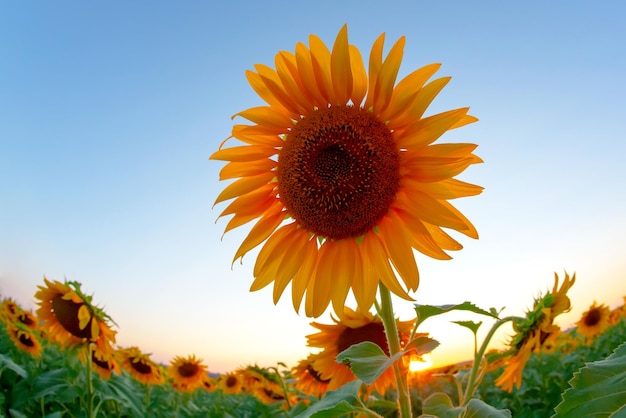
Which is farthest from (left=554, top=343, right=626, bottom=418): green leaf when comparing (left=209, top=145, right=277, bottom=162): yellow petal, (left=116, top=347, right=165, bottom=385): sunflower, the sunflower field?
(left=116, top=347, right=165, bottom=385): sunflower

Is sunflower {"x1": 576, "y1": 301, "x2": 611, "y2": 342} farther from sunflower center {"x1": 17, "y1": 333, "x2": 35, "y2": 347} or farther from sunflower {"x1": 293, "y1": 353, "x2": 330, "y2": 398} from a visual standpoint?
sunflower center {"x1": 17, "y1": 333, "x2": 35, "y2": 347}

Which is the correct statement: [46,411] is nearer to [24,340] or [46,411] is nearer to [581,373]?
[24,340]

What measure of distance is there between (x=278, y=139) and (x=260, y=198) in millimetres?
337

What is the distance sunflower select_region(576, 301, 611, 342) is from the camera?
1083cm

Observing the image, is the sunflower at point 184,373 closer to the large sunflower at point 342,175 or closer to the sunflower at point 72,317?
the sunflower at point 72,317

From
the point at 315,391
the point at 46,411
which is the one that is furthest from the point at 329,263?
the point at 46,411

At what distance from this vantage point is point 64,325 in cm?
585

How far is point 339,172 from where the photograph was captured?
267cm

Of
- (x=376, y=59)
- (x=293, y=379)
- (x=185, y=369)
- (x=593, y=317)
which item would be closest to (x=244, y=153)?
(x=376, y=59)

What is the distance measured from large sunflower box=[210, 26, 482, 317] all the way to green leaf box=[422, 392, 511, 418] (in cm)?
51

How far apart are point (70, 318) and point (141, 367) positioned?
11.0 ft

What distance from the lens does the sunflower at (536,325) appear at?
373 centimetres

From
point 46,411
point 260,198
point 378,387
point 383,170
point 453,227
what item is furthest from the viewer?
point 46,411

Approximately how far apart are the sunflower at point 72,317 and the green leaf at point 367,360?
13.2 ft
